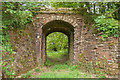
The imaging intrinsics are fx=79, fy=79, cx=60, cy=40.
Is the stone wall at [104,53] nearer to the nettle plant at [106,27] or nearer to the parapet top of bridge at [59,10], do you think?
the nettle plant at [106,27]

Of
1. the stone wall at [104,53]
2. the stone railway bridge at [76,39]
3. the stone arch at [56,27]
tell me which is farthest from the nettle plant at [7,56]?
the stone wall at [104,53]

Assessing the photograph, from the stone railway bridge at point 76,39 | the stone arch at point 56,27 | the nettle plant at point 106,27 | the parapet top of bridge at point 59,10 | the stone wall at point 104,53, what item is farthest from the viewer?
the stone arch at point 56,27

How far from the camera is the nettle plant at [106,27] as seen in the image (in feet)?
12.7

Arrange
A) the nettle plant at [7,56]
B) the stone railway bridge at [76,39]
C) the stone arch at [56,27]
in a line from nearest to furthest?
the nettle plant at [7,56]
the stone railway bridge at [76,39]
the stone arch at [56,27]

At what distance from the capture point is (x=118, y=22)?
398cm

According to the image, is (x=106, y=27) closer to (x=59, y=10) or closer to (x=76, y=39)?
(x=76, y=39)

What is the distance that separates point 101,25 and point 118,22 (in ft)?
2.58

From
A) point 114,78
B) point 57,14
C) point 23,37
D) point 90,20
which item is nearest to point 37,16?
point 57,14

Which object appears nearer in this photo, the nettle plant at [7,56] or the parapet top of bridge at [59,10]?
the nettle plant at [7,56]

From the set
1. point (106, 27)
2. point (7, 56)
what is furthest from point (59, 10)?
point (7, 56)

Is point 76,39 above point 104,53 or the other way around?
above

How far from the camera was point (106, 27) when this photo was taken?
4.03 meters

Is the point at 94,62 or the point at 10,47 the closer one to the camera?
the point at 10,47

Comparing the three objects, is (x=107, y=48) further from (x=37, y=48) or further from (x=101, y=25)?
(x=37, y=48)
